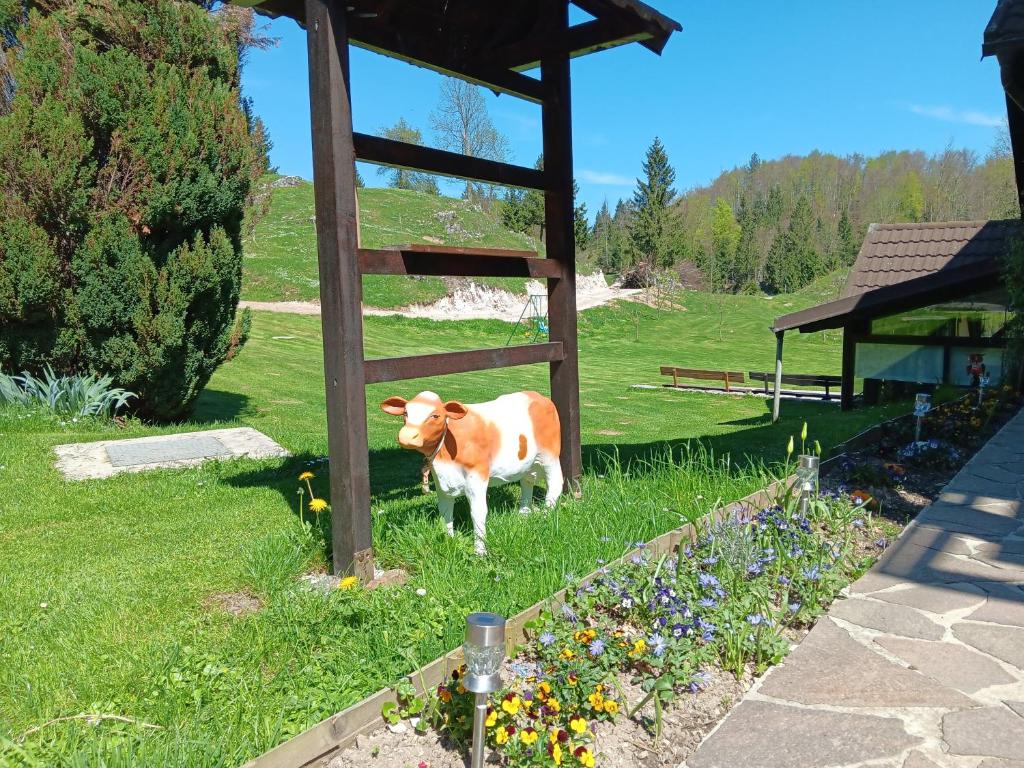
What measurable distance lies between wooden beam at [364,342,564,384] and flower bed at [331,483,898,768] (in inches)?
61.7

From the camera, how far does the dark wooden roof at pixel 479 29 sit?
4.14 m

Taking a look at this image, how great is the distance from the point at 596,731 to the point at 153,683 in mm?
1726

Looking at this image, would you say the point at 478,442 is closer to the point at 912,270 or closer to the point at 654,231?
the point at 912,270

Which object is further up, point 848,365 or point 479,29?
point 479,29

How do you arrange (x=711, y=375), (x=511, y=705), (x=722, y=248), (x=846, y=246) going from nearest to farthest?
(x=511, y=705) < (x=711, y=375) < (x=846, y=246) < (x=722, y=248)

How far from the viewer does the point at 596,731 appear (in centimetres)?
256

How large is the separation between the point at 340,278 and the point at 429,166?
1014 mm

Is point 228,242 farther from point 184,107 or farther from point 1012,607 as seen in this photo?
point 1012,607

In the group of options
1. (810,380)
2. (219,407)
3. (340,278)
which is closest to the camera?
(340,278)

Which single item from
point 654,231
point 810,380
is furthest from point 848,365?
point 654,231

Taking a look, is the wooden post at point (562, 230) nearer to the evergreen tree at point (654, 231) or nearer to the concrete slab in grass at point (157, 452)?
the concrete slab in grass at point (157, 452)

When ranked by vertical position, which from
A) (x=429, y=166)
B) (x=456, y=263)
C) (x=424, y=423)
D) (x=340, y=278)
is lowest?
(x=424, y=423)

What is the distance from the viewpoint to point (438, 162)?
4.35m

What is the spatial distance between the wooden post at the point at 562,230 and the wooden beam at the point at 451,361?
17 centimetres
